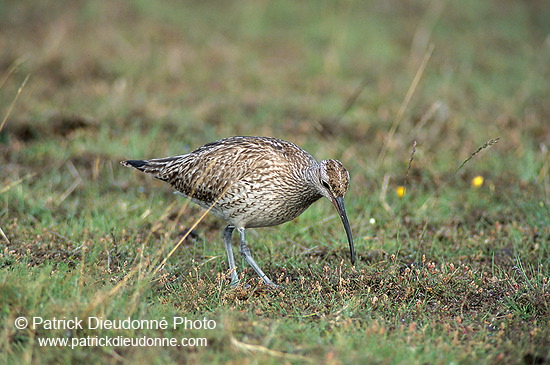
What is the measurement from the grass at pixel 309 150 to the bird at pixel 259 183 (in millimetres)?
439

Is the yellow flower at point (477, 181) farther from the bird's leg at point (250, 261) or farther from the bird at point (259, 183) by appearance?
the bird's leg at point (250, 261)

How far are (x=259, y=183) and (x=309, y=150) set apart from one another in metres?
3.35

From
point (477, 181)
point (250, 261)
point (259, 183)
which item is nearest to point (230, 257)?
point (250, 261)

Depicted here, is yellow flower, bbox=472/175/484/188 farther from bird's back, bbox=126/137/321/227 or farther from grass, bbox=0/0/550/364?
bird's back, bbox=126/137/321/227

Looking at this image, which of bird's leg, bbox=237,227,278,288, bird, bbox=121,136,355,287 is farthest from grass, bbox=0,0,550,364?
bird, bbox=121,136,355,287

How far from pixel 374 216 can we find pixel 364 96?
459 cm

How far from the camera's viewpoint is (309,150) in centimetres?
966

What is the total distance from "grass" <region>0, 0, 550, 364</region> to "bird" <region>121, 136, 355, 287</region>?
44 centimetres

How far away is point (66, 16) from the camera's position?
13.9 metres

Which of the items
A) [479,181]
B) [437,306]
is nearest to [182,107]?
[479,181]

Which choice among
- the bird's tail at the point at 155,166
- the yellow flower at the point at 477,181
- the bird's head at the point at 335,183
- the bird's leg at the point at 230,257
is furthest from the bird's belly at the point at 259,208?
the yellow flower at the point at 477,181

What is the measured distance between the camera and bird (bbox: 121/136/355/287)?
6223 mm

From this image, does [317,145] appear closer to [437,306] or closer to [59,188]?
[59,188]

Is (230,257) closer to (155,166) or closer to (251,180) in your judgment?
(251,180)
